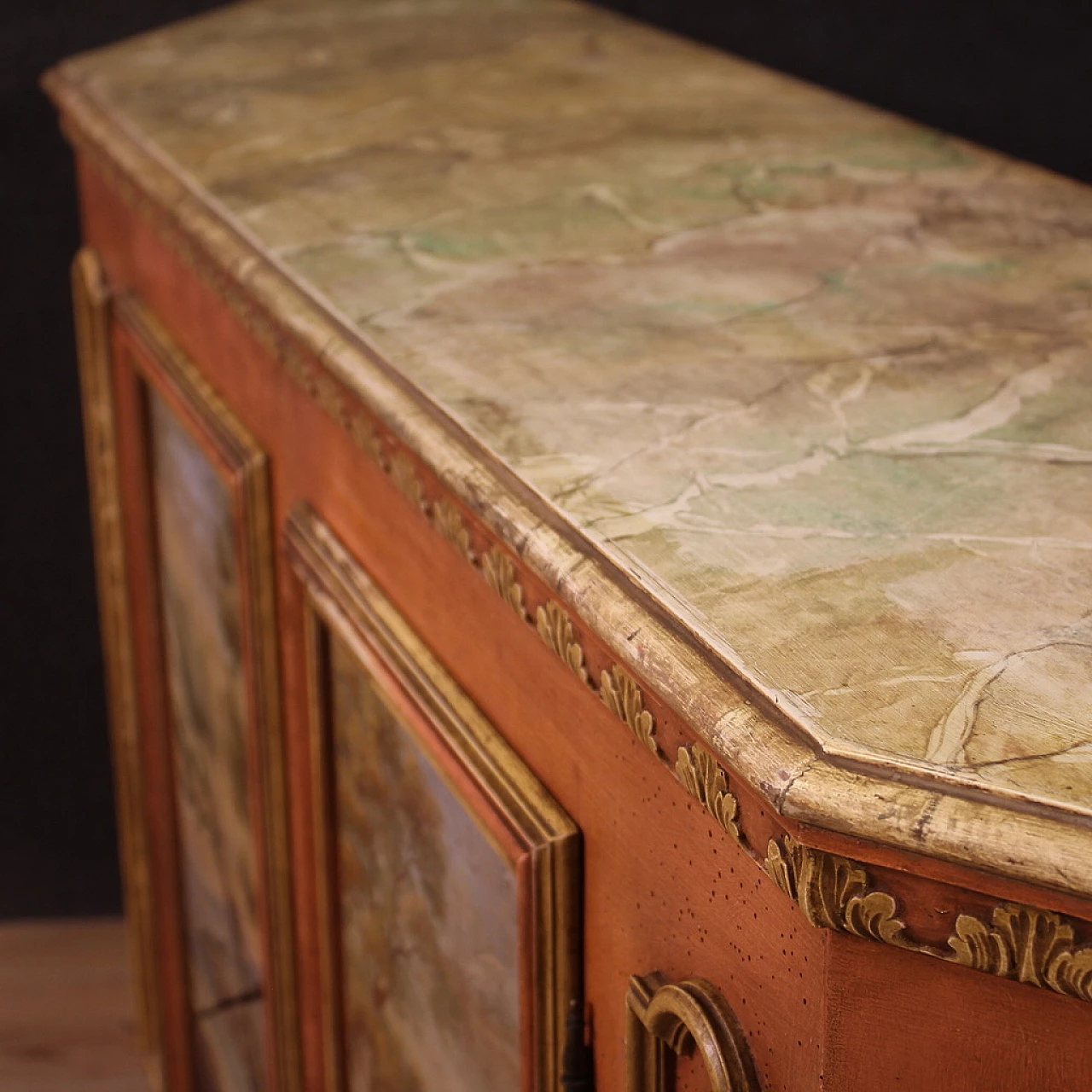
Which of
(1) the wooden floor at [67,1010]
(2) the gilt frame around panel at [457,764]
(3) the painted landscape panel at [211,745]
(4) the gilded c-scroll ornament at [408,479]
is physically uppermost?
(4) the gilded c-scroll ornament at [408,479]

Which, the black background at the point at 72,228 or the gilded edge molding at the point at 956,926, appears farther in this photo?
the black background at the point at 72,228

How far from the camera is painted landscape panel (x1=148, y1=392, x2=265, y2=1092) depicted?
181 cm

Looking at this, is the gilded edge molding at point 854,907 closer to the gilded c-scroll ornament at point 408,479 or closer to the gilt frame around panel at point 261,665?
the gilded c-scroll ornament at point 408,479

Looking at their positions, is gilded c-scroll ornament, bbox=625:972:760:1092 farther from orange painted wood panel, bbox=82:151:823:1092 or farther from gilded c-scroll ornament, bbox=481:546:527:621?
gilded c-scroll ornament, bbox=481:546:527:621

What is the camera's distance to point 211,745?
6.52 feet

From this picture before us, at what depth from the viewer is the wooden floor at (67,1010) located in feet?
9.80

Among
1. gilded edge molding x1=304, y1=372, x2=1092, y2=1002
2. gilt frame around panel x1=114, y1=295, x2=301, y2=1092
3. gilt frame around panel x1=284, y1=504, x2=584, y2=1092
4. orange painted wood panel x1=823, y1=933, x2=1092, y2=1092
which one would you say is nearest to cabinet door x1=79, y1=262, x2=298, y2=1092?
gilt frame around panel x1=114, y1=295, x2=301, y2=1092

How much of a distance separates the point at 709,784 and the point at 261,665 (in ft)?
2.93

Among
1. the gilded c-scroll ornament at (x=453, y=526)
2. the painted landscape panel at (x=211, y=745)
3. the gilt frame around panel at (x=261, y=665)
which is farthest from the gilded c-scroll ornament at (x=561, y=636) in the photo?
the painted landscape panel at (x=211, y=745)

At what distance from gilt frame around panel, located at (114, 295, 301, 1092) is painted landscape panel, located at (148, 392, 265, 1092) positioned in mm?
69

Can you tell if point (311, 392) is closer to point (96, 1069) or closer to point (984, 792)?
point (984, 792)

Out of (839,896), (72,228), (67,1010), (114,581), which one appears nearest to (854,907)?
(839,896)

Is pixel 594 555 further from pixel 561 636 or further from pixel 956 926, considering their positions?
pixel 956 926

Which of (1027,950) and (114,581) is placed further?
(114,581)
